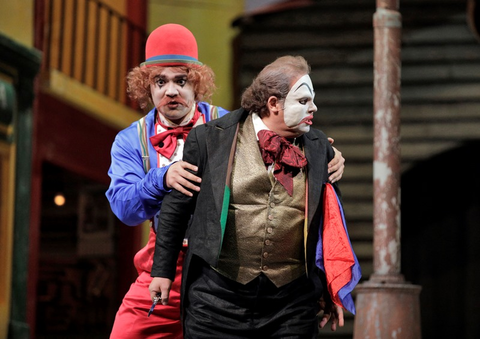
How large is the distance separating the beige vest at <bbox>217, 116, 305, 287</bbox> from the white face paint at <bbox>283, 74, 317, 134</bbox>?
0.18m

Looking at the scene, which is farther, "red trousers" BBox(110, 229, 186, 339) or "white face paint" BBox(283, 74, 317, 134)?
"red trousers" BBox(110, 229, 186, 339)

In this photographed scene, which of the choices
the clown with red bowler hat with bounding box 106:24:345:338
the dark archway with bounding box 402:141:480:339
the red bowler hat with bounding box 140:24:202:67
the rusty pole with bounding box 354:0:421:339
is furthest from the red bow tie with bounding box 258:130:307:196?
the dark archway with bounding box 402:141:480:339

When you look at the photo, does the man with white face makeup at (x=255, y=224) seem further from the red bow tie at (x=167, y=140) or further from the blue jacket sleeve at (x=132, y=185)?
the red bow tie at (x=167, y=140)

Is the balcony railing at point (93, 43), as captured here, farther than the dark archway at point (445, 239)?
No

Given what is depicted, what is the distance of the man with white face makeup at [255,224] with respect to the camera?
376 centimetres

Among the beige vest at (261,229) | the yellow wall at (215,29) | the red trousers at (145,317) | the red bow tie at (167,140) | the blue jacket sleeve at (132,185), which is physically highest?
the yellow wall at (215,29)

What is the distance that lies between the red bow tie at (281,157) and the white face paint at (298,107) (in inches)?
2.9

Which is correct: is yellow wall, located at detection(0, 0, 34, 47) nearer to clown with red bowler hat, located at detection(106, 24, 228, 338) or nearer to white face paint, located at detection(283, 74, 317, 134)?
clown with red bowler hat, located at detection(106, 24, 228, 338)

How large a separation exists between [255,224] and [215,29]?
26.4ft

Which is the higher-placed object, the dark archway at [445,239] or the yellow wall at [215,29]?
the yellow wall at [215,29]

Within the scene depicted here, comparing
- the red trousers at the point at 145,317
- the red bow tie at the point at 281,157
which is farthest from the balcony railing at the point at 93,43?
the red bow tie at the point at 281,157

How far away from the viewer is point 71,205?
12695mm

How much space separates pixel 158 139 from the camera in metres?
4.36

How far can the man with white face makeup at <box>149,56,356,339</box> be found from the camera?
376 cm
